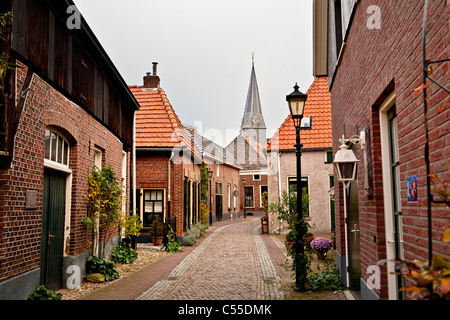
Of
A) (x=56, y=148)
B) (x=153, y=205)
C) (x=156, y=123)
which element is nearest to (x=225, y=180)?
(x=156, y=123)

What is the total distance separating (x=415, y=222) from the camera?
10.0 ft

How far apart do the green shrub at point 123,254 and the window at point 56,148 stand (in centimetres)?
376

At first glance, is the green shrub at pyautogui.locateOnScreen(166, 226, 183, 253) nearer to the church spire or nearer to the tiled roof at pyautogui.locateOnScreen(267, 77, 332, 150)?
the tiled roof at pyautogui.locateOnScreen(267, 77, 332, 150)

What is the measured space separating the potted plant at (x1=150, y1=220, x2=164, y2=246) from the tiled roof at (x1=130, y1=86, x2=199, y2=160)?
9.65 ft

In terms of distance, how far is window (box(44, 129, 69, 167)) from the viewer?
6559mm

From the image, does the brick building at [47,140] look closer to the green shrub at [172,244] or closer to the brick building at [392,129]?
the green shrub at [172,244]

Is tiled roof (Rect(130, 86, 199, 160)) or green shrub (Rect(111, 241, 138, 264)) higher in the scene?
tiled roof (Rect(130, 86, 199, 160))

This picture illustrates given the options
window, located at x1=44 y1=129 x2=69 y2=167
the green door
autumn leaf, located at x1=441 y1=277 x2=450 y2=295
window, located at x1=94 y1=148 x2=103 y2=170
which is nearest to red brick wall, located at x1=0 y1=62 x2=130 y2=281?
window, located at x1=44 y1=129 x2=69 y2=167

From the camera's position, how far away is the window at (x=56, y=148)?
6.56 m

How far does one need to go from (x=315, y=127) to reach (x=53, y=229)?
12970 millimetres

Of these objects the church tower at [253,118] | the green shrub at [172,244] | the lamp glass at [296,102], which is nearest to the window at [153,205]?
the green shrub at [172,244]

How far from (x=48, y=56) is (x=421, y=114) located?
217 inches
